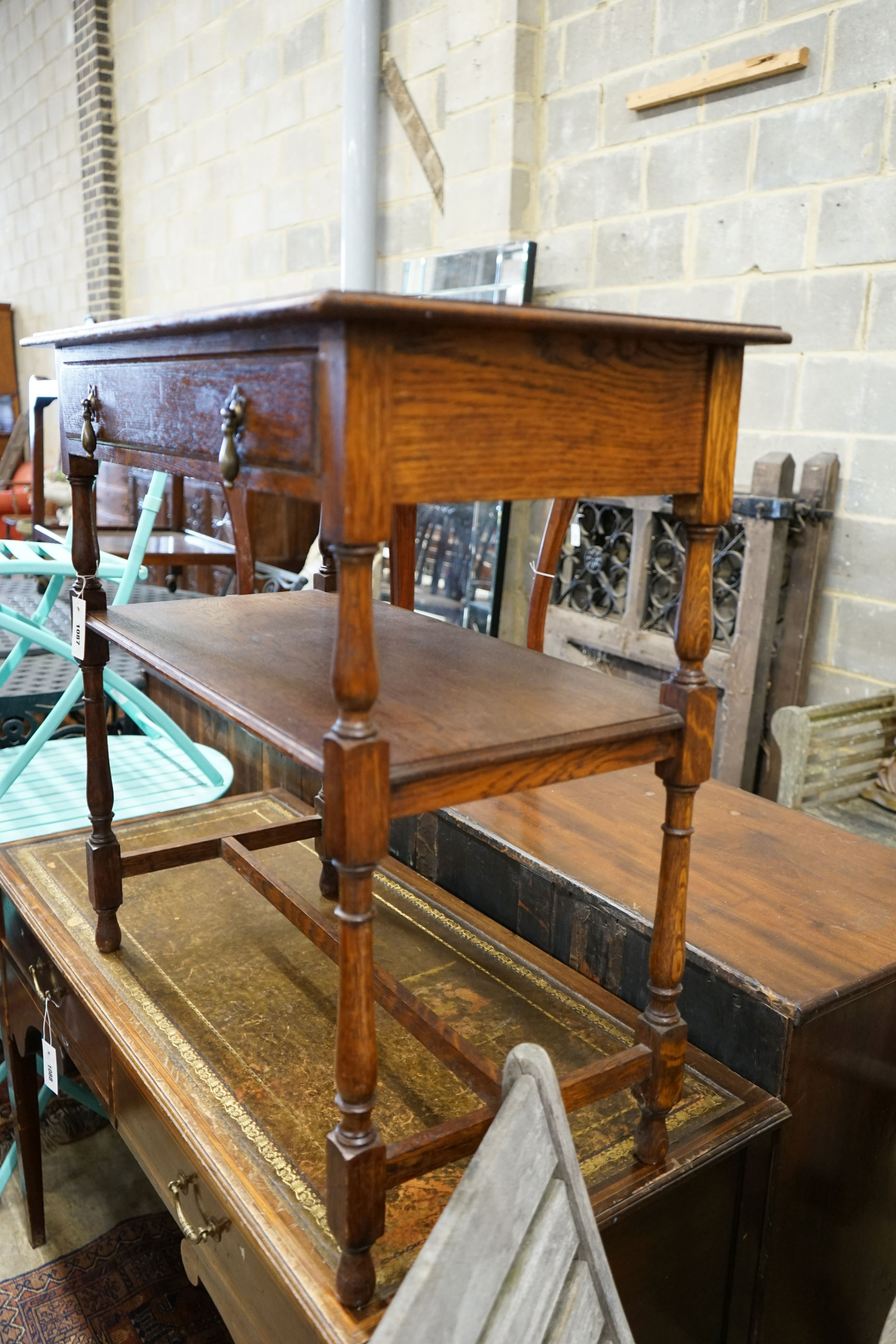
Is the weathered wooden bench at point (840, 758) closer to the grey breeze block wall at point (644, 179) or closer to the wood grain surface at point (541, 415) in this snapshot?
the grey breeze block wall at point (644, 179)

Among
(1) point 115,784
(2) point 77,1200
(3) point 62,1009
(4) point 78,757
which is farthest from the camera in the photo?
(4) point 78,757

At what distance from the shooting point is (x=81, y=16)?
6.48 meters

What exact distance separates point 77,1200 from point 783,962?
5.41 ft

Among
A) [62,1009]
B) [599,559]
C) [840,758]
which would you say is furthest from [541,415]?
[599,559]

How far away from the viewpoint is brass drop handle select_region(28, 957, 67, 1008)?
5.29 ft

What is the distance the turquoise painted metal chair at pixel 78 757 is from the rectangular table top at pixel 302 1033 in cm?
26

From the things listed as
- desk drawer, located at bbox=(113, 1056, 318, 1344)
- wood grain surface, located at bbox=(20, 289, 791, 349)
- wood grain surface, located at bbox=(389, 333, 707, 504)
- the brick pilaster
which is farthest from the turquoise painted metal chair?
the brick pilaster

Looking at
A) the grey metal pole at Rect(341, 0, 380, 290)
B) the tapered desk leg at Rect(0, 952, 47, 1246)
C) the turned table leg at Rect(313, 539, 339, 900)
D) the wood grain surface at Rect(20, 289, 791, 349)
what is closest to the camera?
the wood grain surface at Rect(20, 289, 791, 349)

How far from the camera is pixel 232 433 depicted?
882 mm

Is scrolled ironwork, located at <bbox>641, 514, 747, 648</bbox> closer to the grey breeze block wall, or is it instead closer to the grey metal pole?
the grey breeze block wall

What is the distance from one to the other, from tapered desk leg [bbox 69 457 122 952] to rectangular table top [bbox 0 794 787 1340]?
0.29ft

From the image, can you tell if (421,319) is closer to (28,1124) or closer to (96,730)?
(96,730)

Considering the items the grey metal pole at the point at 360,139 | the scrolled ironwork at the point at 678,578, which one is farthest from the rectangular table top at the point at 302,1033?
the grey metal pole at the point at 360,139

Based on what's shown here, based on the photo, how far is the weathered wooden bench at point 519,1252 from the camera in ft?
2.49
